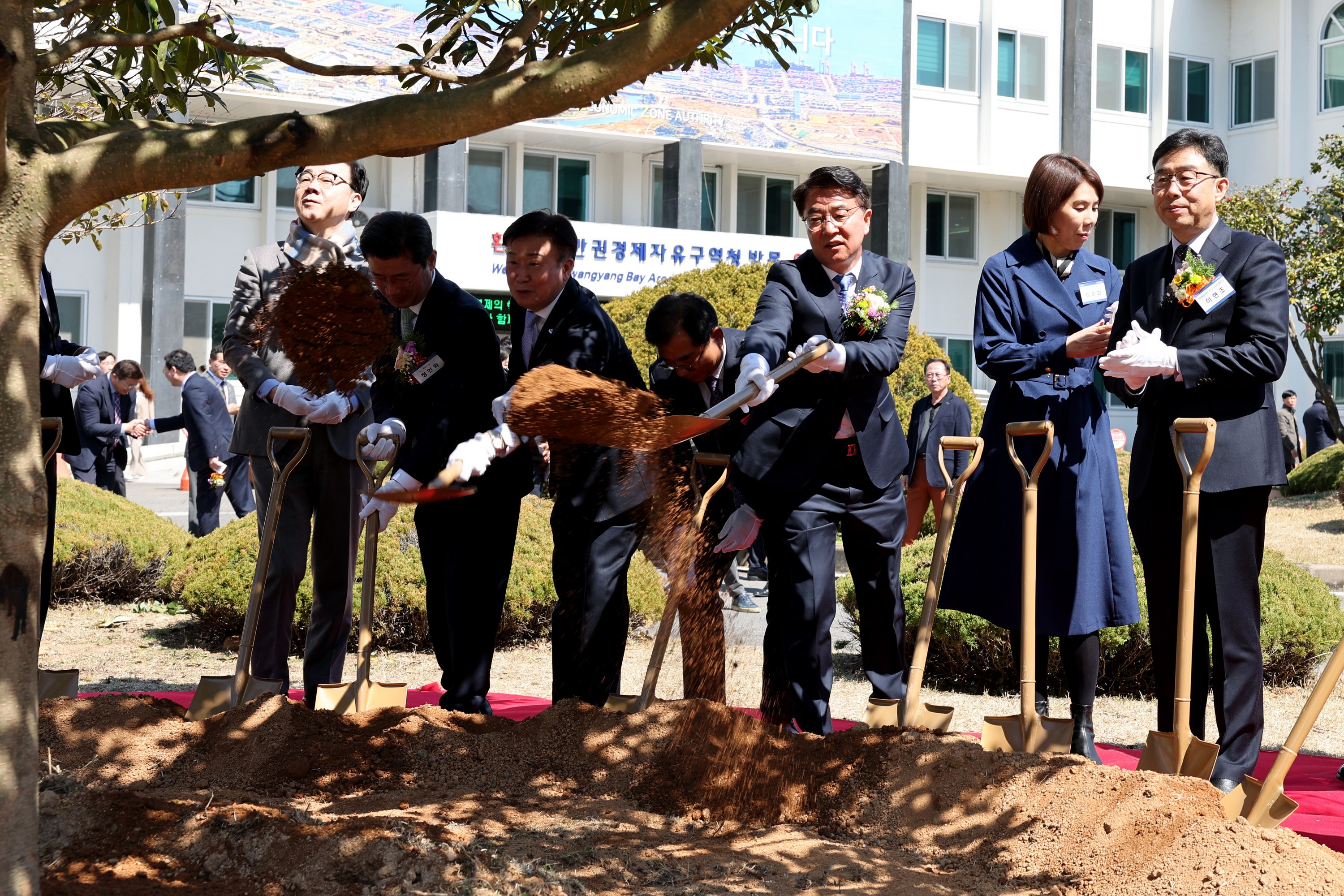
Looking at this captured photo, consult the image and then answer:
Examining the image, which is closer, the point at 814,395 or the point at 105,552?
the point at 814,395

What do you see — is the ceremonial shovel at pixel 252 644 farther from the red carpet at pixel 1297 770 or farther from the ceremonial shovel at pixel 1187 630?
the ceremonial shovel at pixel 1187 630

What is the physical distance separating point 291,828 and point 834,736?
5.24 ft

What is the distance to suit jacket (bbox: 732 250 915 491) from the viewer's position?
3.91m

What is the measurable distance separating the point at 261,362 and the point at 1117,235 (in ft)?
87.1

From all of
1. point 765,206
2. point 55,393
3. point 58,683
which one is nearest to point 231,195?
point 765,206

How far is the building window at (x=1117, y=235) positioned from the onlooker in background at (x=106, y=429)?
2157 centimetres

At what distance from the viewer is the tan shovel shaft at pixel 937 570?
12.4 feet

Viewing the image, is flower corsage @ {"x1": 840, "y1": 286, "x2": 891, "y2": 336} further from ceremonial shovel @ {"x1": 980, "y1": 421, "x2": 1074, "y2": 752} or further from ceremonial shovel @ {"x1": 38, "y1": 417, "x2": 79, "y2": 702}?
ceremonial shovel @ {"x1": 38, "y1": 417, "x2": 79, "y2": 702}

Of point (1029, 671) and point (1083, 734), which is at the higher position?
point (1029, 671)

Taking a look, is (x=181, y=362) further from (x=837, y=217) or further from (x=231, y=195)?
(x=231, y=195)

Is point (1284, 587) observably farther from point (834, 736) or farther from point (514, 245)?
point (514, 245)

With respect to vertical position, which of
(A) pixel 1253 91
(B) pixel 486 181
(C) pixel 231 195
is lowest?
(C) pixel 231 195

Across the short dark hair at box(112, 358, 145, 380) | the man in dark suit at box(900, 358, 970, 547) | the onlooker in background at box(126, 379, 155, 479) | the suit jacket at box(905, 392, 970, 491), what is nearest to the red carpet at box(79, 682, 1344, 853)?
the man in dark suit at box(900, 358, 970, 547)

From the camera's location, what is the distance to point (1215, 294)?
360cm
